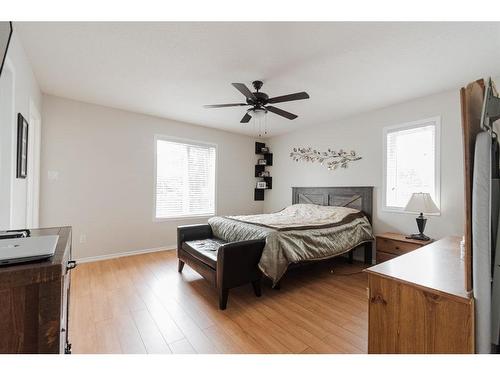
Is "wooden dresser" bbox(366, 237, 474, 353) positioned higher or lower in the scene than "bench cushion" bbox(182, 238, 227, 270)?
higher

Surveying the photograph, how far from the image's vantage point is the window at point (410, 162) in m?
3.01

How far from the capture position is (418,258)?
4.42 feet

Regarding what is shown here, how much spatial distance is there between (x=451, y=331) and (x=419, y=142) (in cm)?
300

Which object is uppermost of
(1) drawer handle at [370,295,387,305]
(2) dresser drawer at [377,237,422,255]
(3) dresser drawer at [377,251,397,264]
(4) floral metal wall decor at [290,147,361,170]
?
(4) floral metal wall decor at [290,147,361,170]

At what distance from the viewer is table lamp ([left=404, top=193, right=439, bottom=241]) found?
274cm

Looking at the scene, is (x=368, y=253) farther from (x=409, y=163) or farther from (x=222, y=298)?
(x=222, y=298)

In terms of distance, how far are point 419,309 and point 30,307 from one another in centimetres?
141

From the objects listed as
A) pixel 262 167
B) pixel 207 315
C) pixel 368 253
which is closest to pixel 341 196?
pixel 368 253

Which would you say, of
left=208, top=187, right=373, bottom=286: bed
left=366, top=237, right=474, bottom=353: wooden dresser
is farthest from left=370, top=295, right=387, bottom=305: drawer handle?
left=208, top=187, right=373, bottom=286: bed

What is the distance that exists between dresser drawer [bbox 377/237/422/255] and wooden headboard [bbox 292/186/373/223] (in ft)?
1.85

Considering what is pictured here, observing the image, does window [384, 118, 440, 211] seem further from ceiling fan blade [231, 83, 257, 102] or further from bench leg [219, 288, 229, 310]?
bench leg [219, 288, 229, 310]

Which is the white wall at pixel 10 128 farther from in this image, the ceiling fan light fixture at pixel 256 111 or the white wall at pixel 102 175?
the ceiling fan light fixture at pixel 256 111

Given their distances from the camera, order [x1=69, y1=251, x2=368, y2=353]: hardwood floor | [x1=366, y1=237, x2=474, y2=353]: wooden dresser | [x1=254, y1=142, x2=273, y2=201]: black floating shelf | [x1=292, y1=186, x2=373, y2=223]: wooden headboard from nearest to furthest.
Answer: [x1=366, y1=237, x2=474, y2=353]: wooden dresser, [x1=69, y1=251, x2=368, y2=353]: hardwood floor, [x1=292, y1=186, x2=373, y2=223]: wooden headboard, [x1=254, y1=142, x2=273, y2=201]: black floating shelf
